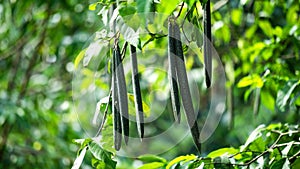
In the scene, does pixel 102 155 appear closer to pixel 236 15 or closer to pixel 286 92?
pixel 286 92

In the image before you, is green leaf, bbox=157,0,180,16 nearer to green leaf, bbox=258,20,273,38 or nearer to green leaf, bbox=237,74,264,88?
green leaf, bbox=237,74,264,88

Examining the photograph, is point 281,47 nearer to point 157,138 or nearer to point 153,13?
point 153,13

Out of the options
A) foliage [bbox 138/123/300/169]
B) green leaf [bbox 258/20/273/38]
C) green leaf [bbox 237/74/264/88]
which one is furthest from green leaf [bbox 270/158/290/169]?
green leaf [bbox 258/20/273/38]

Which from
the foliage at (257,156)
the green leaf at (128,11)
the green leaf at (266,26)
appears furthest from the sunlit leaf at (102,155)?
the green leaf at (266,26)

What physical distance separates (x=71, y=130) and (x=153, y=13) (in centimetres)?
198

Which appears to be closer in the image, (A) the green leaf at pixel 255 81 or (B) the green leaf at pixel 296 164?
(B) the green leaf at pixel 296 164

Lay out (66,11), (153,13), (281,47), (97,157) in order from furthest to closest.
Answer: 1. (66,11)
2. (281,47)
3. (97,157)
4. (153,13)

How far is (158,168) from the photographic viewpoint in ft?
3.56

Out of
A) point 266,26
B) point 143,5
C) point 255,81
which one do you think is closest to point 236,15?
point 266,26

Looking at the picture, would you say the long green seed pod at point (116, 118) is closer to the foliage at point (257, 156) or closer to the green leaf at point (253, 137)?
the foliage at point (257, 156)

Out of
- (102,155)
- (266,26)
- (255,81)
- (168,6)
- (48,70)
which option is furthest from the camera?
(48,70)

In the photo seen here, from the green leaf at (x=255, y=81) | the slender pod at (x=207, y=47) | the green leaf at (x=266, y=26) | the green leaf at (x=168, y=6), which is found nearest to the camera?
the green leaf at (x=168, y=6)

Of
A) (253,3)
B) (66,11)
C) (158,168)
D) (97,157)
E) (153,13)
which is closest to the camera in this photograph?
(153,13)

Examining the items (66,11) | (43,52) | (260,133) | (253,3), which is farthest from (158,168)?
(43,52)
